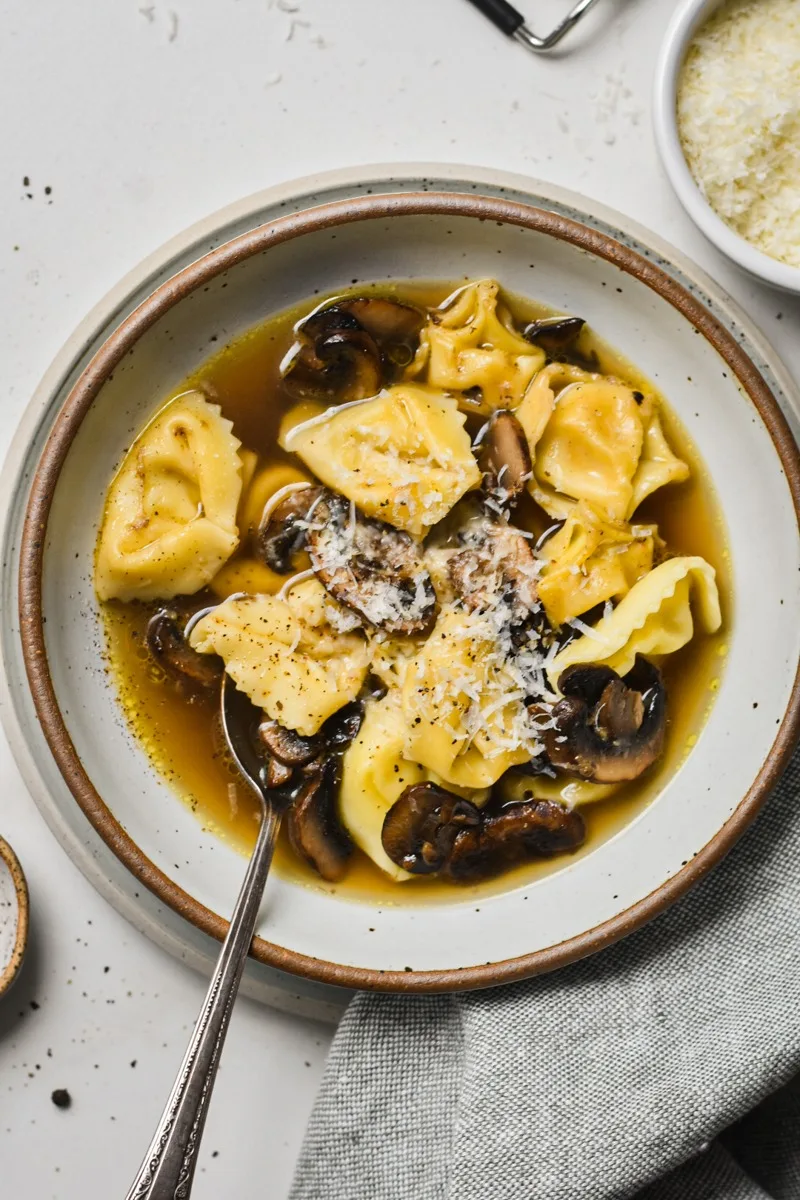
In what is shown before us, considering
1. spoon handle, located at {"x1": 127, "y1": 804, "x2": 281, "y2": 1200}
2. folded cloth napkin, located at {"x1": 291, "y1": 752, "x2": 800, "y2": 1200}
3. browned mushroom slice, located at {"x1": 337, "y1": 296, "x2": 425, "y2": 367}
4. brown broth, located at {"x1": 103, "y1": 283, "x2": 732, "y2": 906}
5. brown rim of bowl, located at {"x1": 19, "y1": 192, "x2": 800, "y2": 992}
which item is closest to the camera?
spoon handle, located at {"x1": 127, "y1": 804, "x2": 281, "y2": 1200}

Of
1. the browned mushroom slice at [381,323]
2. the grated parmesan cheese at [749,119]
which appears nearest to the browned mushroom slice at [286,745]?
the browned mushroom slice at [381,323]

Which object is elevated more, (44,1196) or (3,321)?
(3,321)

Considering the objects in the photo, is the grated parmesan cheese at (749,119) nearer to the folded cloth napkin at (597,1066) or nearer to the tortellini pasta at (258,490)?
the tortellini pasta at (258,490)

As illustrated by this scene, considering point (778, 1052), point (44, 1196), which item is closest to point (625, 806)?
point (778, 1052)

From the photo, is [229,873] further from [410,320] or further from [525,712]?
[410,320]

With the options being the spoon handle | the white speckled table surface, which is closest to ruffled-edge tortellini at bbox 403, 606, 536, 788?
the spoon handle

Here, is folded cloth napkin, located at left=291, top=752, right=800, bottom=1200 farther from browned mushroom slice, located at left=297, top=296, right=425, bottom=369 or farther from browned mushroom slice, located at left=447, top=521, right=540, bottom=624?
browned mushroom slice, located at left=297, top=296, right=425, bottom=369
